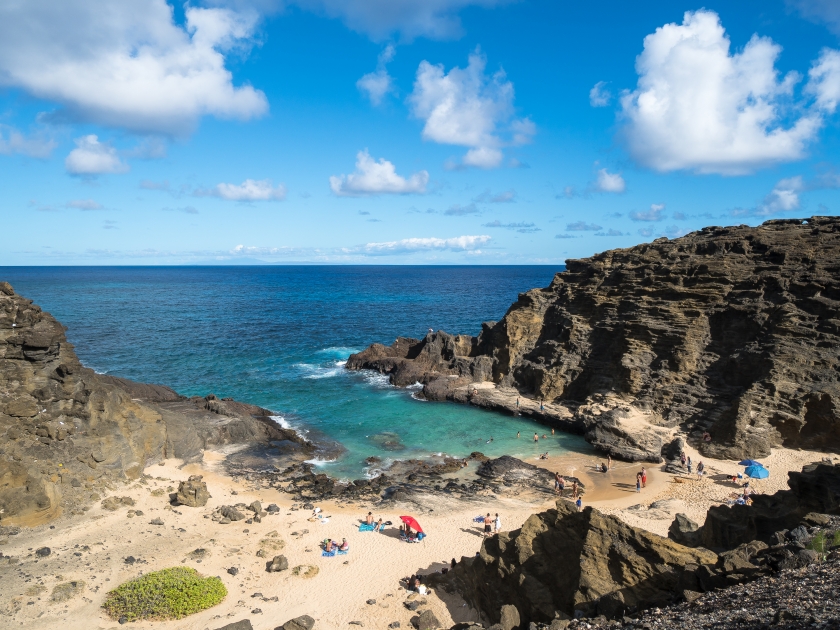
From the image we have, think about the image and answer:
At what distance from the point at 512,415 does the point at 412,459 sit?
446 inches

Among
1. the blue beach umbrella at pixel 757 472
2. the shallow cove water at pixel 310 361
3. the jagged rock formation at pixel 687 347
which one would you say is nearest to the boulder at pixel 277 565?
the shallow cove water at pixel 310 361

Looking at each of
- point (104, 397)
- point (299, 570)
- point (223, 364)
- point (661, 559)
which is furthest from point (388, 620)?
point (223, 364)

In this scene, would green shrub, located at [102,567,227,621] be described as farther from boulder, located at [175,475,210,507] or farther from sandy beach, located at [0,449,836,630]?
boulder, located at [175,475,210,507]

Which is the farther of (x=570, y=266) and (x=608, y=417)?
(x=570, y=266)

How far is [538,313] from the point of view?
50.5m

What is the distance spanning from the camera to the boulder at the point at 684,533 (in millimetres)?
18188

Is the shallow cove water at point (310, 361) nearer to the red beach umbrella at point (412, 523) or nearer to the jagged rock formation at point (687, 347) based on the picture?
the jagged rock formation at point (687, 347)

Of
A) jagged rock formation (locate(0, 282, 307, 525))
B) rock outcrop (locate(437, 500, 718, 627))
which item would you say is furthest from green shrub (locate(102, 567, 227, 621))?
rock outcrop (locate(437, 500, 718, 627))

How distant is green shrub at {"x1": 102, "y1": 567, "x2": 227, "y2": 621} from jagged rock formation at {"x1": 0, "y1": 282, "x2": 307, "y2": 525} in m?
7.06

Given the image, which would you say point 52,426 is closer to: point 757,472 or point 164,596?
point 164,596

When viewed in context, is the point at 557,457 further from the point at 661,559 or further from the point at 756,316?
the point at 661,559

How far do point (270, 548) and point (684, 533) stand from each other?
16.9 m

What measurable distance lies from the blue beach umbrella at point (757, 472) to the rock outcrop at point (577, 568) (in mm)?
18596

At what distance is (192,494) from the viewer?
2761 centimetres
